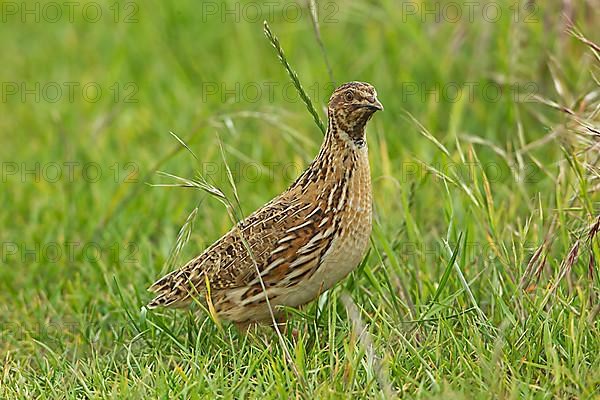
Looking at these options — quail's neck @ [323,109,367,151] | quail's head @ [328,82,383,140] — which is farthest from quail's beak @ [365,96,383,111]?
quail's neck @ [323,109,367,151]

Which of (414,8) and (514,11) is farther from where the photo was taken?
(414,8)

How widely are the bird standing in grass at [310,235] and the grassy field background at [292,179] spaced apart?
0.49ft

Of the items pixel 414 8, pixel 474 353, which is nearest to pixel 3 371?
pixel 474 353

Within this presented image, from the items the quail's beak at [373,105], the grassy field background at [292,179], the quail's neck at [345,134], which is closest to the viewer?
the grassy field background at [292,179]

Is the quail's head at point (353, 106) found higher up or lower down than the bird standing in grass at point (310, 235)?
higher up

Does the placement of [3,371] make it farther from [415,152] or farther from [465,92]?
[465,92]

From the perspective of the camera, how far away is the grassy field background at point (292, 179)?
4.25m

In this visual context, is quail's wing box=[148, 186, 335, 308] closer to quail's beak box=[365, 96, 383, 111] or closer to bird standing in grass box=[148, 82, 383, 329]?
bird standing in grass box=[148, 82, 383, 329]

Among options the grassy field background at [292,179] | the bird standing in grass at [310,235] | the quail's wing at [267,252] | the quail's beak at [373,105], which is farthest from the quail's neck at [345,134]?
the grassy field background at [292,179]

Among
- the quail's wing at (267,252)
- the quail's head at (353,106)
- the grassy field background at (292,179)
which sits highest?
the quail's head at (353,106)

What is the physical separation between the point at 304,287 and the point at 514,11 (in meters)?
2.98

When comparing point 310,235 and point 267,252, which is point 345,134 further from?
point 267,252

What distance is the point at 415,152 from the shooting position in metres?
6.70

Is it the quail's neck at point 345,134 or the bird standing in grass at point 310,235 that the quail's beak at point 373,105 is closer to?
the bird standing in grass at point 310,235
